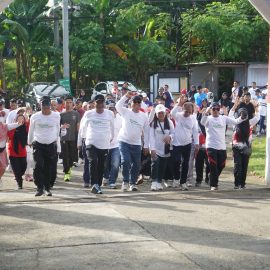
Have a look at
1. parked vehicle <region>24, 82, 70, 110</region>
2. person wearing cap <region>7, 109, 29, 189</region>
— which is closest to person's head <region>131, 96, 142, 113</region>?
person wearing cap <region>7, 109, 29, 189</region>

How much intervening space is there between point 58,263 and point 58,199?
3.89 metres

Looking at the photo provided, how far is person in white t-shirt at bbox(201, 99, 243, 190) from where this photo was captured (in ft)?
38.8

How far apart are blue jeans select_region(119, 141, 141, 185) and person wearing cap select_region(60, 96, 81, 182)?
192 centimetres

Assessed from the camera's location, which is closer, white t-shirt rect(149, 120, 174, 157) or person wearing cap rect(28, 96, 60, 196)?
person wearing cap rect(28, 96, 60, 196)

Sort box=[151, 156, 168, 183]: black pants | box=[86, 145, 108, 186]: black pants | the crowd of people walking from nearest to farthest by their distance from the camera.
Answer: the crowd of people walking < box=[86, 145, 108, 186]: black pants < box=[151, 156, 168, 183]: black pants

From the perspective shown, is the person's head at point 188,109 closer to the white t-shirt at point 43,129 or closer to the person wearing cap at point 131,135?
the person wearing cap at point 131,135

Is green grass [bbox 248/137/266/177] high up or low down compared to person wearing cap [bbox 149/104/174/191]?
down

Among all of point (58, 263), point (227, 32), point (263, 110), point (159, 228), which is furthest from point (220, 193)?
point (227, 32)

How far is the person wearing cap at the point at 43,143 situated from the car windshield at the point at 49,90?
57.7ft

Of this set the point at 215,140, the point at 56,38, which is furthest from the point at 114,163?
the point at 56,38

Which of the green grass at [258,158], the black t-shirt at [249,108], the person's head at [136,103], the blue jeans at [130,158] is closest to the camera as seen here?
the person's head at [136,103]

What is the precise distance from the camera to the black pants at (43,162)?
1083 cm

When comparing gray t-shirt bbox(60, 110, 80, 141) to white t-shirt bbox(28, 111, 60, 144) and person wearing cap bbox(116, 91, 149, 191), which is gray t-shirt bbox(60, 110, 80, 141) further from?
white t-shirt bbox(28, 111, 60, 144)

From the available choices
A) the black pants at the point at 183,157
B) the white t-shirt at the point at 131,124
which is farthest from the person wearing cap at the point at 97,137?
the black pants at the point at 183,157
